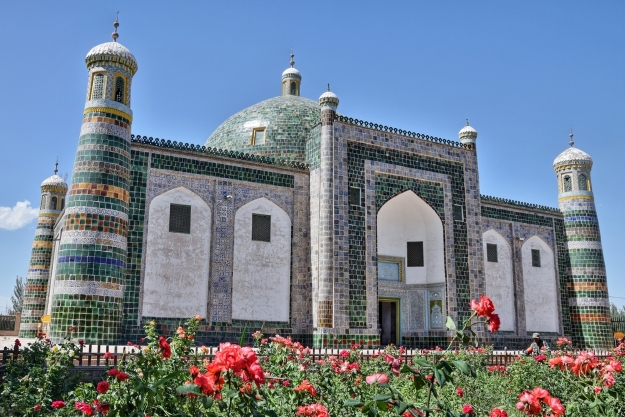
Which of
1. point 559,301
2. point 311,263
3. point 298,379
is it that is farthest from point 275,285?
point 559,301

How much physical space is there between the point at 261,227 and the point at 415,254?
Result: 5.55m

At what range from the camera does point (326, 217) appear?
15.6m

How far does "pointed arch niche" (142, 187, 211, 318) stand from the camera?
14148mm

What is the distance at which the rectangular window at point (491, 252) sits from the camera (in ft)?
65.8

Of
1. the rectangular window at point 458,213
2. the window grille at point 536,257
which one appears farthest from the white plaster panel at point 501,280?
the rectangular window at point 458,213

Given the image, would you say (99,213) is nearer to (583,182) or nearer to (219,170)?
(219,170)

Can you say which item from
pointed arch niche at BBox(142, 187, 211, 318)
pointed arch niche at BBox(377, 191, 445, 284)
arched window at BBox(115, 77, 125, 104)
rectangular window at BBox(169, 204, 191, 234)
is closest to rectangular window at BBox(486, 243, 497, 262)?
pointed arch niche at BBox(377, 191, 445, 284)

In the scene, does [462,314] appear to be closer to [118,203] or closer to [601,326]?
[601,326]

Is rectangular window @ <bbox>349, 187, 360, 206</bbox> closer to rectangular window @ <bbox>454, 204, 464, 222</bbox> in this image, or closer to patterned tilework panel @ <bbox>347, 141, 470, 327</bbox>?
patterned tilework panel @ <bbox>347, 141, 470, 327</bbox>

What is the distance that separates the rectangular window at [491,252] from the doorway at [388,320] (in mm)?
4290

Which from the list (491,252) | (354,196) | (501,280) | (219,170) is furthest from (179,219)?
(501,280)

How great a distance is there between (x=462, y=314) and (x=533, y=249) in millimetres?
5917

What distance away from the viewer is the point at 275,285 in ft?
51.4

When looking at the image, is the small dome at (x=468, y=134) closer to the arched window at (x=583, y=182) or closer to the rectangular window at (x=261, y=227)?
the arched window at (x=583, y=182)
